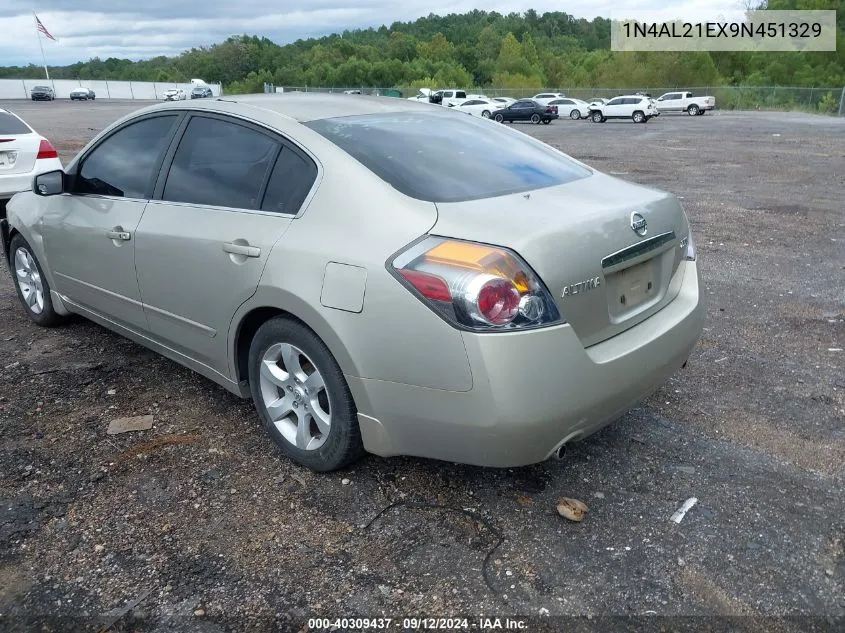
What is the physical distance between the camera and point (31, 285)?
5344 mm

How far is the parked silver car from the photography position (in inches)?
103

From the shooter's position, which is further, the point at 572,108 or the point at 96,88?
the point at 96,88

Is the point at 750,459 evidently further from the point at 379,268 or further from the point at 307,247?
the point at 307,247

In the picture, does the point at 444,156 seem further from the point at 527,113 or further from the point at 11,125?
the point at 527,113

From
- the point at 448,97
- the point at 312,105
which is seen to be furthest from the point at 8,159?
the point at 448,97

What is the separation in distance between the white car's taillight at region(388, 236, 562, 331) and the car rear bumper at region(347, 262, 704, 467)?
2.2 inches

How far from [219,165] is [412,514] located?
6.35ft

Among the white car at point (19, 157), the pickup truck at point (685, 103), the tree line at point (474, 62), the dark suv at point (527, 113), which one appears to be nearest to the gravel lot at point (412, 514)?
the white car at point (19, 157)

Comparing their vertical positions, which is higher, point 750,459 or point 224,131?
point 224,131

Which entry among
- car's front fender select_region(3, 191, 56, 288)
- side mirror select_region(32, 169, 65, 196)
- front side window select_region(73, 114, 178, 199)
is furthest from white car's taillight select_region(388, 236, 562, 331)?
car's front fender select_region(3, 191, 56, 288)

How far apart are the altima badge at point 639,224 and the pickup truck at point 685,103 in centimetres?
4621

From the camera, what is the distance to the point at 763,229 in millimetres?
8711

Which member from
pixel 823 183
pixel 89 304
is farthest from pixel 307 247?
pixel 823 183

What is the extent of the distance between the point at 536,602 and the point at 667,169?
1447 cm
